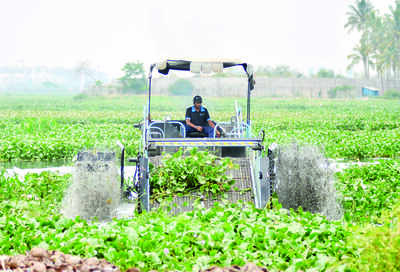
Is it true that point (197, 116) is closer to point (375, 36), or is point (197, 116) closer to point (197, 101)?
point (197, 101)

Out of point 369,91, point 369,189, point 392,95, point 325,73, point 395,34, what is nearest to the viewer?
point 369,189

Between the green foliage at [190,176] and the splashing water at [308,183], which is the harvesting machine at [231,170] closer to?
the green foliage at [190,176]

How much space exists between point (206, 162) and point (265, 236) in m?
3.12

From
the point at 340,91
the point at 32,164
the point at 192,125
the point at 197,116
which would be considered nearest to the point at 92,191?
the point at 192,125

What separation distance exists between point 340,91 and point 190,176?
55033mm

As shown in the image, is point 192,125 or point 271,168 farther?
point 192,125

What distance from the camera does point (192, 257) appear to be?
4.70 meters

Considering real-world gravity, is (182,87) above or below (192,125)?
above

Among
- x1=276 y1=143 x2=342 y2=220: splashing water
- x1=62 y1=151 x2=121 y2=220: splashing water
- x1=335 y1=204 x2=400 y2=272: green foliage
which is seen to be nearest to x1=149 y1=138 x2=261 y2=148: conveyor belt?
x1=276 y1=143 x2=342 y2=220: splashing water

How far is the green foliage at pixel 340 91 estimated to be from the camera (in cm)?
6028

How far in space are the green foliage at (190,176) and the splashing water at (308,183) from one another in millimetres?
822

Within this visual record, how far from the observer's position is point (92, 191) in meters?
7.65

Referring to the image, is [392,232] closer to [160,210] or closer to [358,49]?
[160,210]

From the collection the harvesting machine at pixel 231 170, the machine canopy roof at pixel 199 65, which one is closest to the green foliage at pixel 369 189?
the harvesting machine at pixel 231 170
